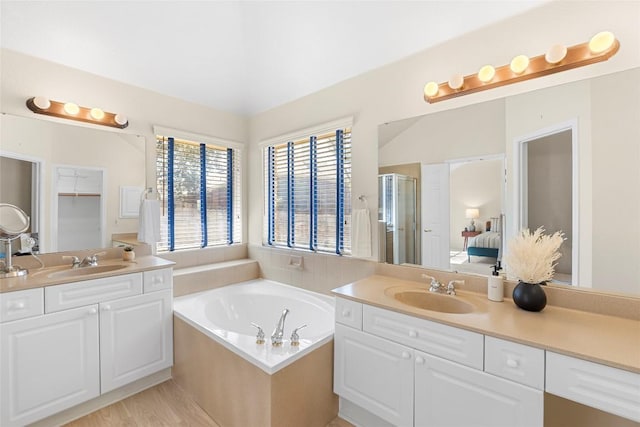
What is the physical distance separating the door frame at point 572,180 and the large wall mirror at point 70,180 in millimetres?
2905

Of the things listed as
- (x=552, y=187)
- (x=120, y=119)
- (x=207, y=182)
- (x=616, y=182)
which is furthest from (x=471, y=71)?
(x=120, y=119)

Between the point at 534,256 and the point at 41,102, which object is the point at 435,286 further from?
the point at 41,102

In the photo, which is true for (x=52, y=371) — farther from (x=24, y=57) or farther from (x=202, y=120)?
(x=202, y=120)

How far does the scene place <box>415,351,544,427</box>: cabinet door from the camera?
3.67 ft

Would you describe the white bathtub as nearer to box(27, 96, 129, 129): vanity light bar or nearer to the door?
the door

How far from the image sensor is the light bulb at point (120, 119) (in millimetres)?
2298

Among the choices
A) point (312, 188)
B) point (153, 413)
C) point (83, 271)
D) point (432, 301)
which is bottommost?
point (153, 413)

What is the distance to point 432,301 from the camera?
174 centimetres

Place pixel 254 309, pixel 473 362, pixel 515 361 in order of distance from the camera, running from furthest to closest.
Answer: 1. pixel 254 309
2. pixel 473 362
3. pixel 515 361

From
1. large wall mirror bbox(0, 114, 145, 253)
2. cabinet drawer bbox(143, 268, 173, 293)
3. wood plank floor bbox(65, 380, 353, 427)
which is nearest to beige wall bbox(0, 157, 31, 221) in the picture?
large wall mirror bbox(0, 114, 145, 253)

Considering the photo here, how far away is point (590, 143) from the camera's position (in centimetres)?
136

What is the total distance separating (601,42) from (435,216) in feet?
3.81

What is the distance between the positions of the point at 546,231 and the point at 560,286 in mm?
296

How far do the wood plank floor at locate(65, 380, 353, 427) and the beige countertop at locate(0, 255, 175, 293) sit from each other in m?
0.91
